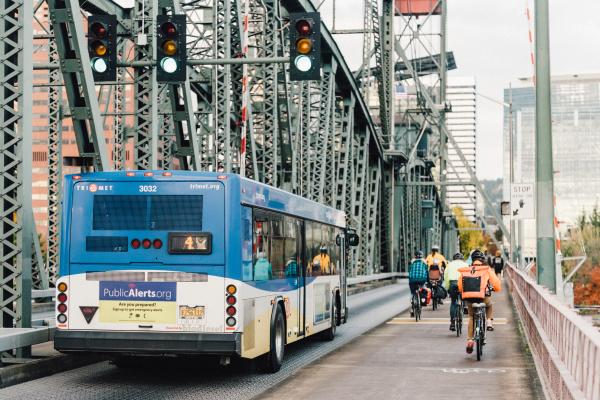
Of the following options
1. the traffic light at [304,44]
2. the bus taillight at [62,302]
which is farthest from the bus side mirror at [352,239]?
the bus taillight at [62,302]

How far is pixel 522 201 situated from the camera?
24.8 metres

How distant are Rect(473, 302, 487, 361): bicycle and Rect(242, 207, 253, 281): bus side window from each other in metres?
A: 4.36

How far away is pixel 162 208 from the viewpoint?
12.6m

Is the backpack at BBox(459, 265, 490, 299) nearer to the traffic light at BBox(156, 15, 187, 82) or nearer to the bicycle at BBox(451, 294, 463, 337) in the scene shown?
the bicycle at BBox(451, 294, 463, 337)

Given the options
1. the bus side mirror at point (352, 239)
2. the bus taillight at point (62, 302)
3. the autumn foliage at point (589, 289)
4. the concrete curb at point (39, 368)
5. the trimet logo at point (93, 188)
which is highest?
the trimet logo at point (93, 188)

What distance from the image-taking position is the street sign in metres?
24.5

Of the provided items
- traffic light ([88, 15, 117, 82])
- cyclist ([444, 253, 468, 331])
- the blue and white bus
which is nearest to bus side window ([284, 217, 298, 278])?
the blue and white bus

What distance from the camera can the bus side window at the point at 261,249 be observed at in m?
13.2

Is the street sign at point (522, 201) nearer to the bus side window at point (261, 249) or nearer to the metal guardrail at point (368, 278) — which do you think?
the metal guardrail at point (368, 278)

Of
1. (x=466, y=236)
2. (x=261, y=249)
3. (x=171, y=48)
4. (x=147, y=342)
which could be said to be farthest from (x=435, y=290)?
(x=466, y=236)

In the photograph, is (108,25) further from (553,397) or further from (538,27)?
(553,397)

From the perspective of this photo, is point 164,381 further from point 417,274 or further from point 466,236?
point 466,236

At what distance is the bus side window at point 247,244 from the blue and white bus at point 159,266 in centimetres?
1

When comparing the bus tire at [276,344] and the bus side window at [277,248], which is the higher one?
the bus side window at [277,248]
